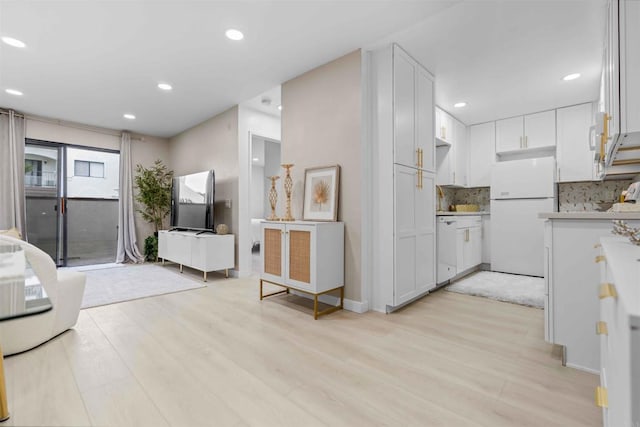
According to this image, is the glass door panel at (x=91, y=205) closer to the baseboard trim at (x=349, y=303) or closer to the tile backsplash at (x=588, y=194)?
the baseboard trim at (x=349, y=303)

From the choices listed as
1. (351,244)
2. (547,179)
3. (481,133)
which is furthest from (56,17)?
(547,179)

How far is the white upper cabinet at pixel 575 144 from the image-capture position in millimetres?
3930

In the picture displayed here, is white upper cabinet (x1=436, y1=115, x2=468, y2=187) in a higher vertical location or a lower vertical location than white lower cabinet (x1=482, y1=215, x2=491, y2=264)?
higher

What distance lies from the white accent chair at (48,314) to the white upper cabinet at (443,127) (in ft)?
14.3

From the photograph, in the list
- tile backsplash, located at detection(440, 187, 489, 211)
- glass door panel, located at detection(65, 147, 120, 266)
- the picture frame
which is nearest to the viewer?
the picture frame

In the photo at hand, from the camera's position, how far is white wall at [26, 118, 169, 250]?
4.84m

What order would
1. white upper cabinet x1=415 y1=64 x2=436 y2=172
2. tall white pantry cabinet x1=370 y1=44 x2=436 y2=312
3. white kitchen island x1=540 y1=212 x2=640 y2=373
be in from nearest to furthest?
1. white kitchen island x1=540 y1=212 x2=640 y2=373
2. tall white pantry cabinet x1=370 y1=44 x2=436 y2=312
3. white upper cabinet x1=415 y1=64 x2=436 y2=172

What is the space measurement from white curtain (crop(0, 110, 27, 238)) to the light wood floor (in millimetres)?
3295

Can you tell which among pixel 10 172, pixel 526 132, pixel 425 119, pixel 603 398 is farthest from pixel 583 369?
pixel 10 172

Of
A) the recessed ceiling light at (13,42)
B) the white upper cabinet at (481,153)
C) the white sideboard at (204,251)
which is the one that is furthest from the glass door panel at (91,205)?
the white upper cabinet at (481,153)

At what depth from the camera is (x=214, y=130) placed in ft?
15.7

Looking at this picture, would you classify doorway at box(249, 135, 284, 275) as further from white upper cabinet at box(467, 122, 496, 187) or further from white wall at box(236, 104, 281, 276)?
white upper cabinet at box(467, 122, 496, 187)

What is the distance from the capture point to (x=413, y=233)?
2.92 metres

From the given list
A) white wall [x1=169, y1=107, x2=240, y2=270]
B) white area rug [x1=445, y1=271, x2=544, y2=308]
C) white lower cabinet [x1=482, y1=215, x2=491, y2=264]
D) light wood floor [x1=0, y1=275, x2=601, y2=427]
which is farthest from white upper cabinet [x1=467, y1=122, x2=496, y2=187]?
white wall [x1=169, y1=107, x2=240, y2=270]
